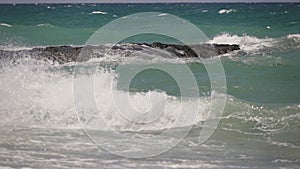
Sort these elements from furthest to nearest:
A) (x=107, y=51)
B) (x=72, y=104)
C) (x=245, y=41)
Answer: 1. (x=245, y=41)
2. (x=107, y=51)
3. (x=72, y=104)

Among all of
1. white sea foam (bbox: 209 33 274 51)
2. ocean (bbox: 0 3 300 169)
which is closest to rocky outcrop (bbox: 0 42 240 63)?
ocean (bbox: 0 3 300 169)

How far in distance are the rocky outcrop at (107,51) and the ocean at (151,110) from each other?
0.09 metres

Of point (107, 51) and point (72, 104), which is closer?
point (72, 104)

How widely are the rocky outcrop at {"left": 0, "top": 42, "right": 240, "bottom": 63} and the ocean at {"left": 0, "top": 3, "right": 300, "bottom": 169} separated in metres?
0.09

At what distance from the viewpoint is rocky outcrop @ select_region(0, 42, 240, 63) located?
1088 centimetres

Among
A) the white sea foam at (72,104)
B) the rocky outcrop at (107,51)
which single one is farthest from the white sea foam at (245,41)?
the white sea foam at (72,104)

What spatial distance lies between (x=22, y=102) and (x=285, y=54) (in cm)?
737

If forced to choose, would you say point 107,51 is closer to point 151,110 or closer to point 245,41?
point 151,110

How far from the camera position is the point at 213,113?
663 centimetres

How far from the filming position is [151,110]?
263 inches

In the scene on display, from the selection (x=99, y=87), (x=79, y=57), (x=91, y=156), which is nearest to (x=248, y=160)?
(x=91, y=156)

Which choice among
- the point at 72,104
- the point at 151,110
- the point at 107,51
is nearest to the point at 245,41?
the point at 107,51

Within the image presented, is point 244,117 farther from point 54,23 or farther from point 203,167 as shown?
point 54,23

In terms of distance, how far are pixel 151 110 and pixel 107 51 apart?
511 cm
